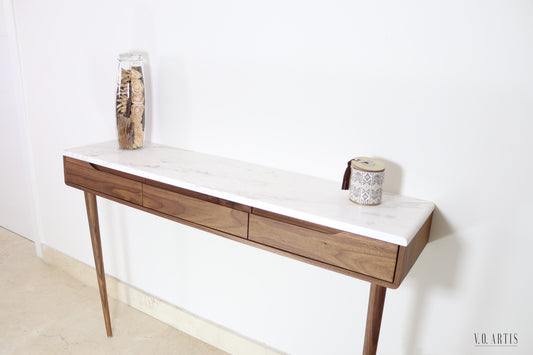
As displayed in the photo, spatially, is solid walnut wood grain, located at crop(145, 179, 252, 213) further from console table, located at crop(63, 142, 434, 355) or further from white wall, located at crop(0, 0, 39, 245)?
white wall, located at crop(0, 0, 39, 245)

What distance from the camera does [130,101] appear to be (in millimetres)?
1507

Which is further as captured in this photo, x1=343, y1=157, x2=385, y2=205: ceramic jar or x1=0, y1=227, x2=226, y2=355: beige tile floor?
x1=0, y1=227, x2=226, y2=355: beige tile floor

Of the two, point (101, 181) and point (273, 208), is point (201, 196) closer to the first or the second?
point (273, 208)

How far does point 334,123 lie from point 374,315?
0.57 m

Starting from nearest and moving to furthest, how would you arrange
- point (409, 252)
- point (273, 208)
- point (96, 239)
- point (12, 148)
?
point (409, 252)
point (273, 208)
point (96, 239)
point (12, 148)

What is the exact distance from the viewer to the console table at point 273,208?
1.02 meters

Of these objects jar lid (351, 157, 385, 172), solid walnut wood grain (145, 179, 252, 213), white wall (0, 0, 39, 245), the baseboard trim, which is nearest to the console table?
solid walnut wood grain (145, 179, 252, 213)

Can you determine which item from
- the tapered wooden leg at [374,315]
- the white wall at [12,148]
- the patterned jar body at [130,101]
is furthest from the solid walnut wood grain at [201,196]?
the white wall at [12,148]

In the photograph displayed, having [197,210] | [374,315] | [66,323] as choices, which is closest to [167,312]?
[66,323]

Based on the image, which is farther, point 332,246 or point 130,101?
point 130,101

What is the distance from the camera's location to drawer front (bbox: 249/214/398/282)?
3.27 ft

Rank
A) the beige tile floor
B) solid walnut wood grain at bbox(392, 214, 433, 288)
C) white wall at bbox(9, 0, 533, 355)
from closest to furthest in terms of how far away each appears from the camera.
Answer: solid walnut wood grain at bbox(392, 214, 433, 288)
white wall at bbox(9, 0, 533, 355)
the beige tile floor

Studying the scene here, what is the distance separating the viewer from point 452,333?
1274 mm

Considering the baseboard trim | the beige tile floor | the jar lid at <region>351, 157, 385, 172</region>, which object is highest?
the jar lid at <region>351, 157, 385, 172</region>
